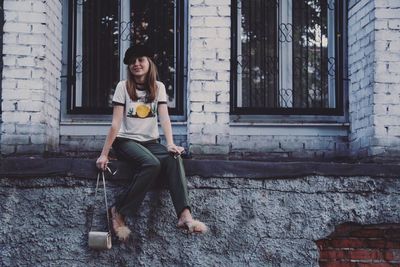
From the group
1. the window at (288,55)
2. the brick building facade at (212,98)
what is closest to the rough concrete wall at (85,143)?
the brick building facade at (212,98)

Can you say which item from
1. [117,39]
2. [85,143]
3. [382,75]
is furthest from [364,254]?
[117,39]

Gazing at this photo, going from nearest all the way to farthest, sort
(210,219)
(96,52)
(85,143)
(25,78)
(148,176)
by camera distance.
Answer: (148,176) < (210,219) < (25,78) < (85,143) < (96,52)

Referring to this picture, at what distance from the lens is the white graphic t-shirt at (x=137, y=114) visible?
4676 millimetres

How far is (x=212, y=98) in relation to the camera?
5293mm

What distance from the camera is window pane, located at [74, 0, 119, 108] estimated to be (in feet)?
19.2

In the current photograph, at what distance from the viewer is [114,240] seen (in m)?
4.62

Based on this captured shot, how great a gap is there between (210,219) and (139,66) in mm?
1341

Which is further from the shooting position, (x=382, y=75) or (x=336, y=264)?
(x=382, y=75)

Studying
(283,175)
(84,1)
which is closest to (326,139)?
(283,175)

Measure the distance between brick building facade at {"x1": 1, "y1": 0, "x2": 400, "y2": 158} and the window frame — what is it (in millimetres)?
22

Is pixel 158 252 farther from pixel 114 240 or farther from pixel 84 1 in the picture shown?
pixel 84 1

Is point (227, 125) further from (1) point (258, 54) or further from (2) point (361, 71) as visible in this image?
(2) point (361, 71)

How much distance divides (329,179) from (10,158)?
8.36ft

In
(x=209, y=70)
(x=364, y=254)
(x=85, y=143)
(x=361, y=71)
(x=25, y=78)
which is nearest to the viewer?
(x=364, y=254)
